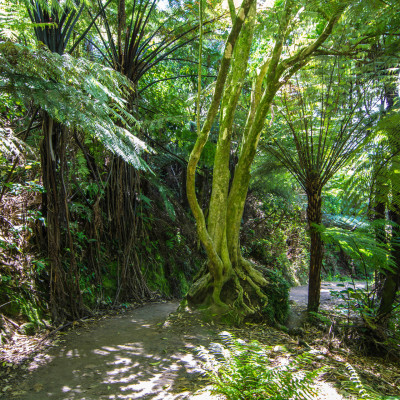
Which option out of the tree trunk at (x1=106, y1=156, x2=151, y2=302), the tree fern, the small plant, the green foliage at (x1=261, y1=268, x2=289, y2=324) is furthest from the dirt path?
the tree fern

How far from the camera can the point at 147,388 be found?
2.30 m

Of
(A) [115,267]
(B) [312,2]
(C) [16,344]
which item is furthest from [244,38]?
(C) [16,344]

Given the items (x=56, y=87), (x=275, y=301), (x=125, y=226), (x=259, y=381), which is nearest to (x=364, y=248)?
(x=275, y=301)

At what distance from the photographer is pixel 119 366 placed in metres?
2.68

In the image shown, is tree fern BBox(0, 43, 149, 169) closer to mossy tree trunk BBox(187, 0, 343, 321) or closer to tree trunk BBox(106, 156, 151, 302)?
mossy tree trunk BBox(187, 0, 343, 321)

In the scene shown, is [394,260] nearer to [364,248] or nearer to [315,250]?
[364,248]

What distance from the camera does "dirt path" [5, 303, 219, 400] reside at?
2238 mm

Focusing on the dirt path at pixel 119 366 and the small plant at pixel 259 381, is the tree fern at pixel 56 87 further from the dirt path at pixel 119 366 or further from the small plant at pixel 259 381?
the small plant at pixel 259 381

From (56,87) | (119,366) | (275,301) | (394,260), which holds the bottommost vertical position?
(119,366)

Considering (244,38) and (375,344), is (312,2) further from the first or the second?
(375,344)

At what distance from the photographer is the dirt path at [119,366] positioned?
224 centimetres

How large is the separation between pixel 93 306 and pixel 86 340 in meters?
1.26

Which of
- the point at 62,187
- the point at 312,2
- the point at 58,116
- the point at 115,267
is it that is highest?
the point at 312,2

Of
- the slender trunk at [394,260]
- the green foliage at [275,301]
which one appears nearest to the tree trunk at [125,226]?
the green foliage at [275,301]
